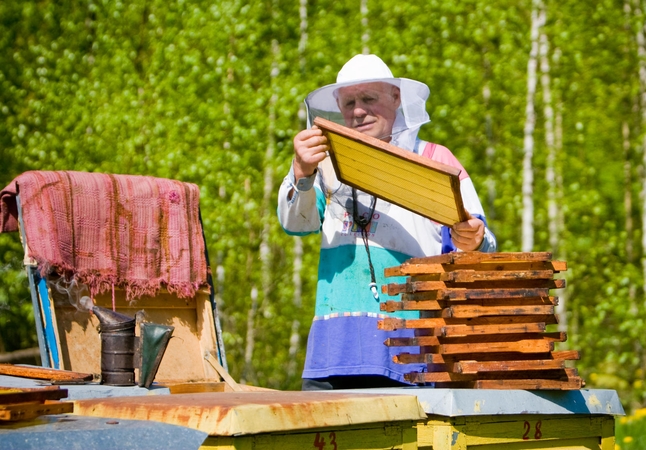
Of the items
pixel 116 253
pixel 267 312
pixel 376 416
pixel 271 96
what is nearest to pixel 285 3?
pixel 271 96

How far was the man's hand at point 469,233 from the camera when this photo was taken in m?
3.73

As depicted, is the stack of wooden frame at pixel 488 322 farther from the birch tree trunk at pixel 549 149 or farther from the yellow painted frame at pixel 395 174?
the birch tree trunk at pixel 549 149

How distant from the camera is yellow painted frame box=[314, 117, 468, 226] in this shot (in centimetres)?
350

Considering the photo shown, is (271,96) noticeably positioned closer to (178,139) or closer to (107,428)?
(178,139)

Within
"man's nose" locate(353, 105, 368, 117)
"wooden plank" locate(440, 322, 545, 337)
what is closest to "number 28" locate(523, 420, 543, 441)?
"wooden plank" locate(440, 322, 545, 337)

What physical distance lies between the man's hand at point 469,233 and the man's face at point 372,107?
0.60 metres

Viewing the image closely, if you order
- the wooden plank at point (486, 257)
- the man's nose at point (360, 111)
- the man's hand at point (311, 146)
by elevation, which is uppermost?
the man's nose at point (360, 111)

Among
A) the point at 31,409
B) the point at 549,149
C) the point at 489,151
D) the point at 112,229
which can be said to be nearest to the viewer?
the point at 31,409

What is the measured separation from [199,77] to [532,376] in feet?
31.3

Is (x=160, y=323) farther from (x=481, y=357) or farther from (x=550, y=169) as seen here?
(x=550, y=169)

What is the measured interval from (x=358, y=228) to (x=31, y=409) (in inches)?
77.5

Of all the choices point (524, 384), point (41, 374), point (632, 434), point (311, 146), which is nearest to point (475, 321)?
point (524, 384)

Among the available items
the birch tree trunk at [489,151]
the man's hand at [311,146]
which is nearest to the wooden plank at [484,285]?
the man's hand at [311,146]

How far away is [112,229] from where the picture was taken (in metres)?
4.86
